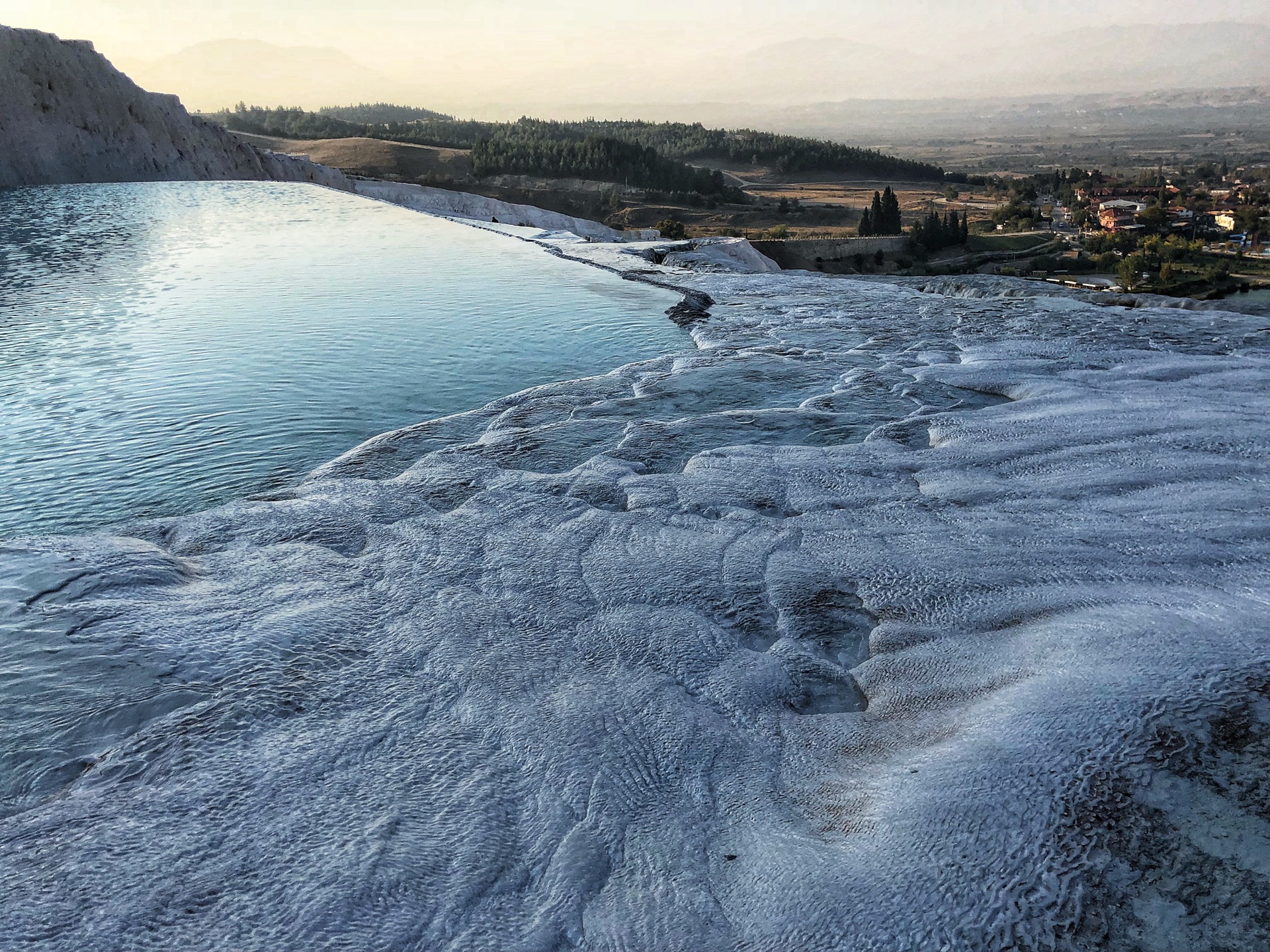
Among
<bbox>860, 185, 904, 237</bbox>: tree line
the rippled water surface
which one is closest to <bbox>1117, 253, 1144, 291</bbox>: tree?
<bbox>860, 185, 904, 237</bbox>: tree line

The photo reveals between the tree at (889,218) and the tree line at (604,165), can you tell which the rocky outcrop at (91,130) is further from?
the tree line at (604,165)

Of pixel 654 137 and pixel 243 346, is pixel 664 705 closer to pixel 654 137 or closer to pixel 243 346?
pixel 243 346

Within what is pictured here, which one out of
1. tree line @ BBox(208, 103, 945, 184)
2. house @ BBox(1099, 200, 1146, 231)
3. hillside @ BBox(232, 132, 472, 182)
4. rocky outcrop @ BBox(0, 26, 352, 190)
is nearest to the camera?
rocky outcrop @ BBox(0, 26, 352, 190)

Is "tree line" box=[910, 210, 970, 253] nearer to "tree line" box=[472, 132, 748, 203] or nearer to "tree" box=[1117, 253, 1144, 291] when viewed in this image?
"tree" box=[1117, 253, 1144, 291]

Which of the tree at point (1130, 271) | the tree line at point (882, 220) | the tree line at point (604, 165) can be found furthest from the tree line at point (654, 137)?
the tree at point (1130, 271)

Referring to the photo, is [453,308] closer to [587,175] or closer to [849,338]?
[849,338]

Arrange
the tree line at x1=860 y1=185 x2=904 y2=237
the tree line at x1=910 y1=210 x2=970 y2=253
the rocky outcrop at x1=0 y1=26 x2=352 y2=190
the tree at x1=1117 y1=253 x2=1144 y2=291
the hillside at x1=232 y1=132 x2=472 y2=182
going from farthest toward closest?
the hillside at x1=232 y1=132 x2=472 y2=182 → the tree line at x1=860 y1=185 x2=904 y2=237 → the tree line at x1=910 y1=210 x2=970 y2=253 → the tree at x1=1117 y1=253 x2=1144 y2=291 → the rocky outcrop at x1=0 y1=26 x2=352 y2=190

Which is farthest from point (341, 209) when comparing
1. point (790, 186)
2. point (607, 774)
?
point (790, 186)
